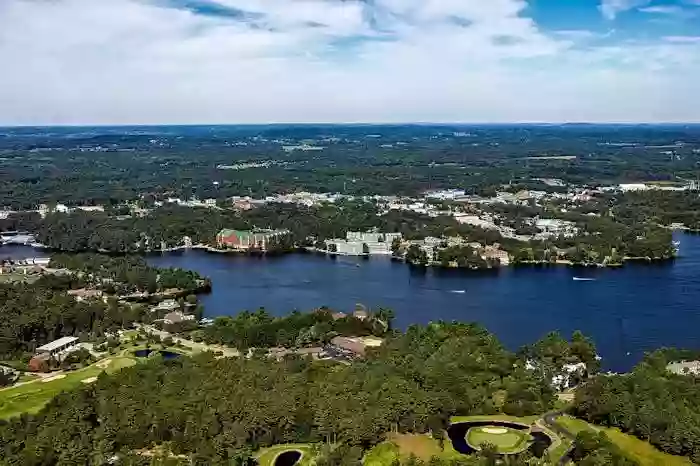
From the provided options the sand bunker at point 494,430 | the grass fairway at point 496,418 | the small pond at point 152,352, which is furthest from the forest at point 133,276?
the sand bunker at point 494,430

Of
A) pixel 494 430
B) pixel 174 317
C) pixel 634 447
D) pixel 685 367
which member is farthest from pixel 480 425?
pixel 174 317

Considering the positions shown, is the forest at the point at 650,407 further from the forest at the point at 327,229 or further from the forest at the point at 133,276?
the forest at the point at 327,229

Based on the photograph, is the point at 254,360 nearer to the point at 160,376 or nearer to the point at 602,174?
the point at 160,376

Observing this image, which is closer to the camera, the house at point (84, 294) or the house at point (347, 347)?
the house at point (347, 347)

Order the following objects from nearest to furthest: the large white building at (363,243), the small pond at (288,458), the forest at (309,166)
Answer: the small pond at (288,458)
the large white building at (363,243)
the forest at (309,166)

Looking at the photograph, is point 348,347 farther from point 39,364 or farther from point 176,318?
point 39,364

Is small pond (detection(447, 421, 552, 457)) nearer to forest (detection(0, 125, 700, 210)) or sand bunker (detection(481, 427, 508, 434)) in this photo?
sand bunker (detection(481, 427, 508, 434))
